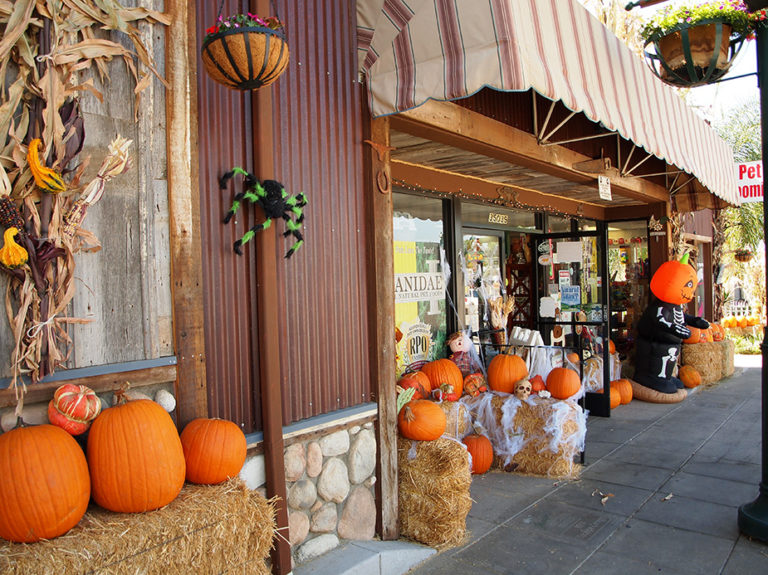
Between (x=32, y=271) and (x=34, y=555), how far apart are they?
3.21ft

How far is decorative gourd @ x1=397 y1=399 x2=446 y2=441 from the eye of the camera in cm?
388

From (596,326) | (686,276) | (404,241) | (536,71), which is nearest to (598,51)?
(536,71)

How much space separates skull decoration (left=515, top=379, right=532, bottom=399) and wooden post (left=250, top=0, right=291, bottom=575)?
2.88m

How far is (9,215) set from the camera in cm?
206

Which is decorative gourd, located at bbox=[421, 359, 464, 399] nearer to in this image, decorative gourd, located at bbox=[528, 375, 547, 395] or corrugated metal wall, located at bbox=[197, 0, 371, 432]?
decorative gourd, located at bbox=[528, 375, 547, 395]

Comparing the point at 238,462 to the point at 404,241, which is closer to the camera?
the point at 238,462

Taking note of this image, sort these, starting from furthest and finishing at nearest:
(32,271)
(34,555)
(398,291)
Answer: (398,291) → (32,271) → (34,555)

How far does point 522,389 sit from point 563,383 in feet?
1.24

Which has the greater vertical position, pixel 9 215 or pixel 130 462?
pixel 9 215

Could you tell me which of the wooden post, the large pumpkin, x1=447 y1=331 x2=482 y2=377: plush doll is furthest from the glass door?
the large pumpkin

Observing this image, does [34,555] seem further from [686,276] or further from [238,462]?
[686,276]

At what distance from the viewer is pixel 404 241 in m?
5.89

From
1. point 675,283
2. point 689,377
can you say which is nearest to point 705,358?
point 689,377

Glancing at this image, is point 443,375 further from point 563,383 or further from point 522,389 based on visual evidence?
point 563,383
